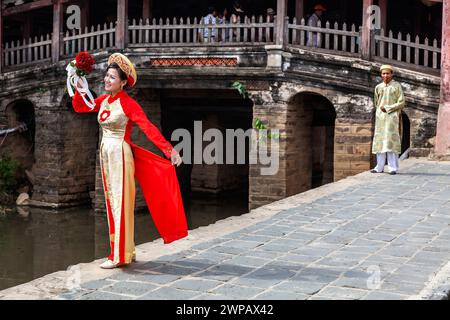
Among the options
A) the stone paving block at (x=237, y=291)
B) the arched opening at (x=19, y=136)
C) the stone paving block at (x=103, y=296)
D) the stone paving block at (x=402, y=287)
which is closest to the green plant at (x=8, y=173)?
the arched opening at (x=19, y=136)

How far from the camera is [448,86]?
12719mm

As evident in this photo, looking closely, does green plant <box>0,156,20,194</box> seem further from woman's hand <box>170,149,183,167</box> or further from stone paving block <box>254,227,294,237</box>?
woman's hand <box>170,149,183,167</box>

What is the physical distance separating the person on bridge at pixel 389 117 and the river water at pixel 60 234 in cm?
542

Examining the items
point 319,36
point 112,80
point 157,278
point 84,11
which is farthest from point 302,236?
point 84,11

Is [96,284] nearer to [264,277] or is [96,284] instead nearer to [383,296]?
[264,277]

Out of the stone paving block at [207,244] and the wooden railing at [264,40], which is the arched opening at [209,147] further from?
the stone paving block at [207,244]

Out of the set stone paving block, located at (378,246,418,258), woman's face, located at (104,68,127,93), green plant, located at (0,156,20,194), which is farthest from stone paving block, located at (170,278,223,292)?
green plant, located at (0,156,20,194)

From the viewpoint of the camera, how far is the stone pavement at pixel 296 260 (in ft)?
15.4

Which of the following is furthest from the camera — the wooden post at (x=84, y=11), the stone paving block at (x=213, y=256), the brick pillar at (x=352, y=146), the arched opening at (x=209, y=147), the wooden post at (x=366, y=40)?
the wooden post at (x=84, y=11)

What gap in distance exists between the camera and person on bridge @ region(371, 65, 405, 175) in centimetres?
1073

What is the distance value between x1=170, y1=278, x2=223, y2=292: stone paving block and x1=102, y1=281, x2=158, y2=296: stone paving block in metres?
0.18

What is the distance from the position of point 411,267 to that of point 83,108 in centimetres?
287
